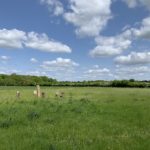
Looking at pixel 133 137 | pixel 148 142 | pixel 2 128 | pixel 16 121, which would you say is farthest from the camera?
pixel 16 121

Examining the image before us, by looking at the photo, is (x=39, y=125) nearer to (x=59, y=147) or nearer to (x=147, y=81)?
(x=59, y=147)

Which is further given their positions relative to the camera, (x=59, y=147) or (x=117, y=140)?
(x=117, y=140)

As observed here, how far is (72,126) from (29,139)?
11.5ft

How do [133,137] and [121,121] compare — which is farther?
[121,121]

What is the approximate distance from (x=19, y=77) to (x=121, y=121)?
146 meters

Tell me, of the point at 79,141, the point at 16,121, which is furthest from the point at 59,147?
the point at 16,121

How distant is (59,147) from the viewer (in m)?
10.3

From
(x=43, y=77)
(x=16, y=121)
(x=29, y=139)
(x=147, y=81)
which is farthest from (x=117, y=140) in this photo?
(x=43, y=77)

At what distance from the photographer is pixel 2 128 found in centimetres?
1430

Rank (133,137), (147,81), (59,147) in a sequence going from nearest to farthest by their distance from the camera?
(59,147) → (133,137) → (147,81)

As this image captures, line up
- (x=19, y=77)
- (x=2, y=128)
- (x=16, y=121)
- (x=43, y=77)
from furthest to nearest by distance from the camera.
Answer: (x=43, y=77)
(x=19, y=77)
(x=16, y=121)
(x=2, y=128)

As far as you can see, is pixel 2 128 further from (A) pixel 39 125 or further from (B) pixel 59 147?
(B) pixel 59 147

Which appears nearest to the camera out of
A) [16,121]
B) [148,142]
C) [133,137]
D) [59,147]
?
[59,147]

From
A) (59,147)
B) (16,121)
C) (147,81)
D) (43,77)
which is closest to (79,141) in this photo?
(59,147)
